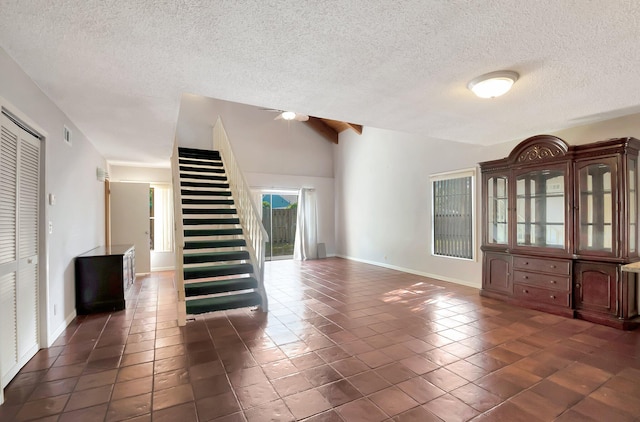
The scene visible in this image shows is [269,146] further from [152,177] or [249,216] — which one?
[249,216]

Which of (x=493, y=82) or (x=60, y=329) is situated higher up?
(x=493, y=82)

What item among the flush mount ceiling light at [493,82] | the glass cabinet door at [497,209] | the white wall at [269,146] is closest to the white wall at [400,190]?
A: the white wall at [269,146]

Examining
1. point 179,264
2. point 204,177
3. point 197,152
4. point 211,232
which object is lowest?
point 179,264

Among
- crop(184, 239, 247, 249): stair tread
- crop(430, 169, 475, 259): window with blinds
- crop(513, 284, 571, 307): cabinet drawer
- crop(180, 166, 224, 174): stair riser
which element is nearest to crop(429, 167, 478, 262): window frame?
crop(430, 169, 475, 259): window with blinds

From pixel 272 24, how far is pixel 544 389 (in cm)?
311

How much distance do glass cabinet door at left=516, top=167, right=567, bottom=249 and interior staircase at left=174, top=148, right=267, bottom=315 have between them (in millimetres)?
3783

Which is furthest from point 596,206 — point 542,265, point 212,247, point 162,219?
point 162,219

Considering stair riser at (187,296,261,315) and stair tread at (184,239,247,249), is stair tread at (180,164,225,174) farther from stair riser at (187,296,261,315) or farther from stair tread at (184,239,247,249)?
stair riser at (187,296,261,315)

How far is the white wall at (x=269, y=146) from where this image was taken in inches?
307

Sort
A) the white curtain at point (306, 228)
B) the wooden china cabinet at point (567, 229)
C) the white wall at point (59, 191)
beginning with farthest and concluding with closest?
the white curtain at point (306, 228) < the wooden china cabinet at point (567, 229) < the white wall at point (59, 191)

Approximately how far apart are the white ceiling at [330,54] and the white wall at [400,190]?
5.60 feet

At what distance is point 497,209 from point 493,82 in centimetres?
272

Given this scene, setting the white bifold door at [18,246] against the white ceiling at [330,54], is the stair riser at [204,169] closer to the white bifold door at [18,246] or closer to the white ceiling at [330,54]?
the white ceiling at [330,54]

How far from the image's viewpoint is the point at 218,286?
13.1 ft
